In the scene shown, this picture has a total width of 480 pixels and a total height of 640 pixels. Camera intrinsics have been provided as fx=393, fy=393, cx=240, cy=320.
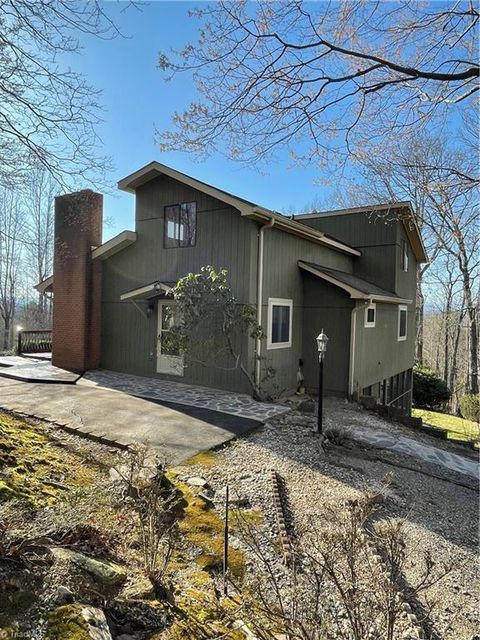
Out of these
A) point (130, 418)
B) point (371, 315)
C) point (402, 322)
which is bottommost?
point (130, 418)

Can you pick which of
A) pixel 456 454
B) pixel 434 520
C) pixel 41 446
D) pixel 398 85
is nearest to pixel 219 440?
pixel 41 446

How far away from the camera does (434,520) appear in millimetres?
4590

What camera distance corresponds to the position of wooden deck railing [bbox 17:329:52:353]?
15.4 meters

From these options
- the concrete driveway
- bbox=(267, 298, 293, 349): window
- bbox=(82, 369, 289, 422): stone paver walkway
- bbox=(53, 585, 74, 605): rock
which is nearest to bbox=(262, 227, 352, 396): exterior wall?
bbox=(267, 298, 293, 349): window

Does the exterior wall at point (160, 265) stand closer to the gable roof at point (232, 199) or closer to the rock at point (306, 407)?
the gable roof at point (232, 199)

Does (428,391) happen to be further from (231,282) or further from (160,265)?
(160,265)

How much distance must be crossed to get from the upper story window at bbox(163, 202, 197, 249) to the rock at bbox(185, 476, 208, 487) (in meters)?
7.02

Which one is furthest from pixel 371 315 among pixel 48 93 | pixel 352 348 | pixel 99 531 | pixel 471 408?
pixel 99 531

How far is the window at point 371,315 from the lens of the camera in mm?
11352

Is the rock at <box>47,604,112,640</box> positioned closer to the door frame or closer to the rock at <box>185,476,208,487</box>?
the rock at <box>185,476,208,487</box>

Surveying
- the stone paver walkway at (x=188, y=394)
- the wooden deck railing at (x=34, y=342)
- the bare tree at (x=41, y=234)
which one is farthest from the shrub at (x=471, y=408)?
the bare tree at (x=41, y=234)

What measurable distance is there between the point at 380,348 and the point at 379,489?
8.41 meters

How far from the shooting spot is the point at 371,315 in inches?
465

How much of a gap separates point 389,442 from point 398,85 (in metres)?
5.98
